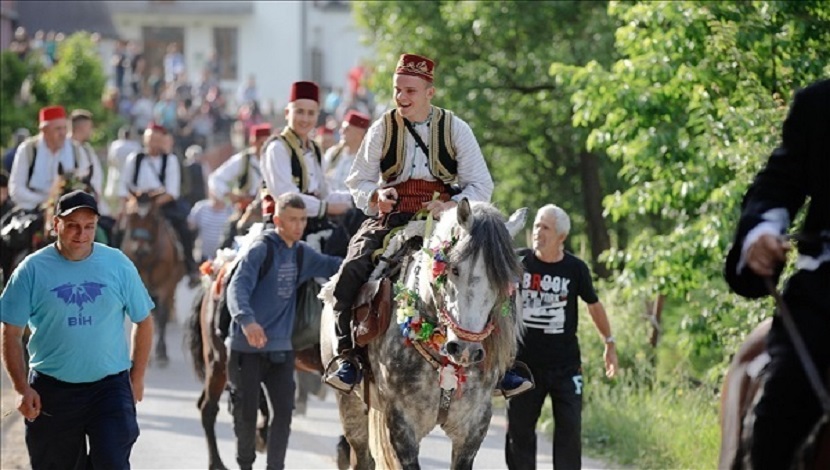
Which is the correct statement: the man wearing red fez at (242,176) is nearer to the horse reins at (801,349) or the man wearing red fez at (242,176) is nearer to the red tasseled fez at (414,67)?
the red tasseled fez at (414,67)

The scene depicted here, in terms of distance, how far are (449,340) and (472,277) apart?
0.35 meters

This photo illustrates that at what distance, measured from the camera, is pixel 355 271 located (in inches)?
410

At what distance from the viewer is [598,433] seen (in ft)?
49.5

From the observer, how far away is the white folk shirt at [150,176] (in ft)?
71.8

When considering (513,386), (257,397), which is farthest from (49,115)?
(513,386)

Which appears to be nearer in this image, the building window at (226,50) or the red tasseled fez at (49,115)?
the red tasseled fez at (49,115)

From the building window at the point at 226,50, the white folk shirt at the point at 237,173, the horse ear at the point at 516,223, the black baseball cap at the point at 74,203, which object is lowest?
the horse ear at the point at 516,223

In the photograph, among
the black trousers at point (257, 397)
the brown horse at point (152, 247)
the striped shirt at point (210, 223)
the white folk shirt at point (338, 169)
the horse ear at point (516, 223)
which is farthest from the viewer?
the striped shirt at point (210, 223)

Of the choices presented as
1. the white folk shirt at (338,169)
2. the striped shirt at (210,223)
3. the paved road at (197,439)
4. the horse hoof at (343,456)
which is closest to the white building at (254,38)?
the striped shirt at (210,223)

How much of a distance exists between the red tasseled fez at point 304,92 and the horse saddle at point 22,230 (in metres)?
4.58

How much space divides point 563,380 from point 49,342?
3.67m

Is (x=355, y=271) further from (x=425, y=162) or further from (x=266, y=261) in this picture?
(x=266, y=261)

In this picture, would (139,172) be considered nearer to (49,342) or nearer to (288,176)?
(288,176)

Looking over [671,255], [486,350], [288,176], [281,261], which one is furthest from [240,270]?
[671,255]
